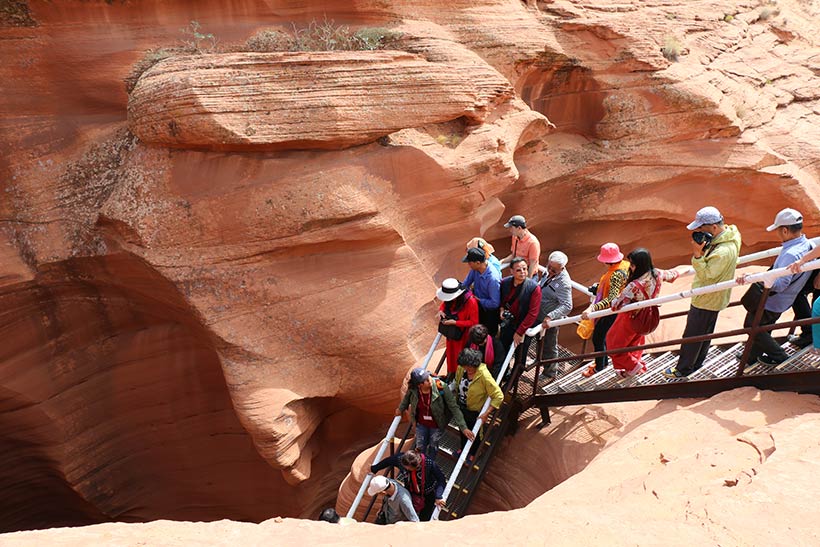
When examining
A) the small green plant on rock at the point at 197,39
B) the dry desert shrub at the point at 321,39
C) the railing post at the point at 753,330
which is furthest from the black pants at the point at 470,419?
the small green plant on rock at the point at 197,39

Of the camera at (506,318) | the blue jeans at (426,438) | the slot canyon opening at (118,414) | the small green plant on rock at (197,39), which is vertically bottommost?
the slot canyon opening at (118,414)

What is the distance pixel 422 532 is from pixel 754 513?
6.40ft

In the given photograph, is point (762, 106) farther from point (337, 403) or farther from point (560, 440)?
point (337, 403)

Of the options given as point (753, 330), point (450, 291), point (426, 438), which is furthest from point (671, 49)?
point (426, 438)

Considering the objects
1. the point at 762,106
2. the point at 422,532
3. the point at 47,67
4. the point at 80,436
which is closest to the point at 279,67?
the point at 47,67

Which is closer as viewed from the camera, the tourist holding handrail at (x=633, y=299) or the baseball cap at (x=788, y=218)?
A: the baseball cap at (x=788, y=218)

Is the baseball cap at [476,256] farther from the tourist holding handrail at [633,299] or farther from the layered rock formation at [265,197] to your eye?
the layered rock formation at [265,197]

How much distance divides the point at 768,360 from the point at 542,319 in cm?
234

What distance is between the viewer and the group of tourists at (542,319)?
18.7ft

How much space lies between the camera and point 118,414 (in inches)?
404

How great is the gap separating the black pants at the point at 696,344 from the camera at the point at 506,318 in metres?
1.75

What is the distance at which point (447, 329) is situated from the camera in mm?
7043

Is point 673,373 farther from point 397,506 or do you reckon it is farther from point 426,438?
point 397,506

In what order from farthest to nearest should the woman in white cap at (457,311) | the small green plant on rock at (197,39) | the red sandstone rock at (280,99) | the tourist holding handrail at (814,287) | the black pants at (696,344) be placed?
the small green plant on rock at (197,39), the red sandstone rock at (280,99), the woman in white cap at (457,311), the black pants at (696,344), the tourist holding handrail at (814,287)
